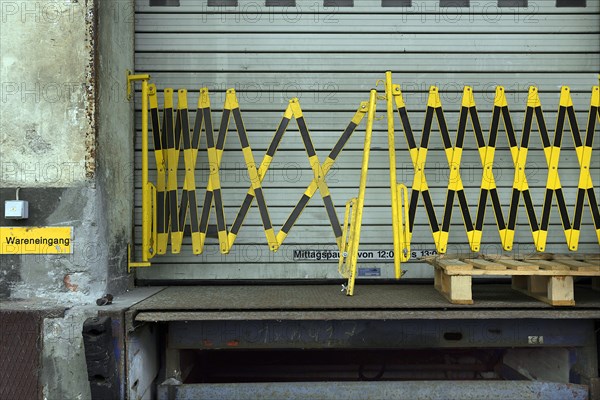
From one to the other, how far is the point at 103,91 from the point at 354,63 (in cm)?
285

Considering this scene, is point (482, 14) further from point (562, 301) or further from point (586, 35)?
point (562, 301)

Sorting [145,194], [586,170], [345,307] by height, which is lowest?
[345,307]

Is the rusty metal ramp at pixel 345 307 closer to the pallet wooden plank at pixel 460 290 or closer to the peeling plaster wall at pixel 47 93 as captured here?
the pallet wooden plank at pixel 460 290

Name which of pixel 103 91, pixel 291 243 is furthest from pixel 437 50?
pixel 103 91

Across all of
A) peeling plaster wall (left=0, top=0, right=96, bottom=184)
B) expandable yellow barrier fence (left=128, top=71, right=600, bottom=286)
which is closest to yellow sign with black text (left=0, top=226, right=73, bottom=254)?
peeling plaster wall (left=0, top=0, right=96, bottom=184)

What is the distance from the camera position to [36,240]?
12.8ft

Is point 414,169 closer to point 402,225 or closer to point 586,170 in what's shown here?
point 402,225

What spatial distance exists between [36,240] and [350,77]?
3.78 meters

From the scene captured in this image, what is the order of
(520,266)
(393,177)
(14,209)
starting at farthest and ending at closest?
(393,177), (520,266), (14,209)

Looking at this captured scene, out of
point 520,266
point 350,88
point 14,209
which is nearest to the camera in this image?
point 14,209

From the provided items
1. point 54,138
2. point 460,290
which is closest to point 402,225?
point 460,290

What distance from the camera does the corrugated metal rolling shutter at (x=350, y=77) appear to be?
5113 millimetres

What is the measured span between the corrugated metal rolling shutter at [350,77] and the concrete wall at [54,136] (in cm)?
115

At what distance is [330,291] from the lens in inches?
184
